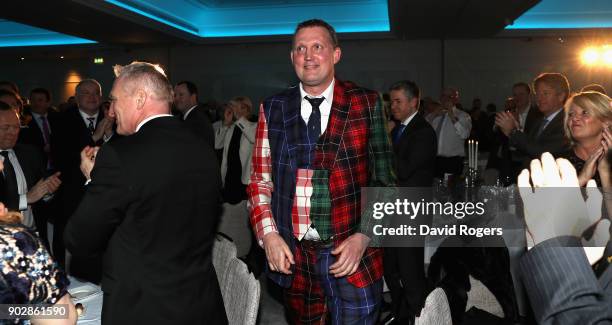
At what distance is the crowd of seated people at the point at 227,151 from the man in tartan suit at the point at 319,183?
36 centimetres

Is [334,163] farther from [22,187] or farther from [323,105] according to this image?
[22,187]

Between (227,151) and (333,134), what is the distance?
11.8ft

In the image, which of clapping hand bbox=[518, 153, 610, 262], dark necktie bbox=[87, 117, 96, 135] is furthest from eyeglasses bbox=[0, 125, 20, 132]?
clapping hand bbox=[518, 153, 610, 262]

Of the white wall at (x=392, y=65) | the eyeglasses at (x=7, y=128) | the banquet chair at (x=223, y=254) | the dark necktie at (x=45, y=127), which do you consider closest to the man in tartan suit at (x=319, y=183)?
the banquet chair at (x=223, y=254)

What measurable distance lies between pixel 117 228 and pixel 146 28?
8.94 metres

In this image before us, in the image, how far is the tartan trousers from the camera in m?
1.67

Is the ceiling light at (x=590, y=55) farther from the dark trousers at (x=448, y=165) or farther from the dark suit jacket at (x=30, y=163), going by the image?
the dark suit jacket at (x=30, y=163)

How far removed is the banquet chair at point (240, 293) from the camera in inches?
65.4

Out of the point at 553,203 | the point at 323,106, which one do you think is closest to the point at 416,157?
the point at 323,106

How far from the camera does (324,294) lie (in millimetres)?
1720

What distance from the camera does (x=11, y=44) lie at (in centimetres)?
1264

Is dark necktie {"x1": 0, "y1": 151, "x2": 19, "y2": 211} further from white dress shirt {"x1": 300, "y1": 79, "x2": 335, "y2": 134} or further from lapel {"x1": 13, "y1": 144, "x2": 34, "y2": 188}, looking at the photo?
white dress shirt {"x1": 300, "y1": 79, "x2": 335, "y2": 134}

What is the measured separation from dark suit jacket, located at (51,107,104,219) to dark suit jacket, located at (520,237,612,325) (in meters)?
3.12

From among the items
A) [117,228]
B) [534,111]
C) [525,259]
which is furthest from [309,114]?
[534,111]
